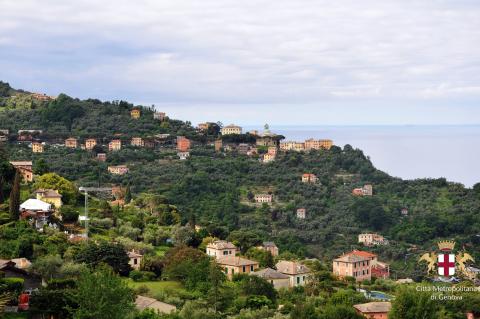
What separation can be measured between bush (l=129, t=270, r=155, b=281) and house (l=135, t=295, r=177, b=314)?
414 cm

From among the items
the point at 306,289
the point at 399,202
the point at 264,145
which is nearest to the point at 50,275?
the point at 306,289

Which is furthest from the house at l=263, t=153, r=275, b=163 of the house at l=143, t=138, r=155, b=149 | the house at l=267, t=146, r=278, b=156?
the house at l=143, t=138, r=155, b=149

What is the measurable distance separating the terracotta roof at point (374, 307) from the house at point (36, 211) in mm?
16086

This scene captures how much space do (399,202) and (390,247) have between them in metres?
15.4

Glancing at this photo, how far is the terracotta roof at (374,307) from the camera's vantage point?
87.9ft

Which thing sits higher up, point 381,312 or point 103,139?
point 103,139

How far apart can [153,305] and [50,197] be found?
53.3 feet

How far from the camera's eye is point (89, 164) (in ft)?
237

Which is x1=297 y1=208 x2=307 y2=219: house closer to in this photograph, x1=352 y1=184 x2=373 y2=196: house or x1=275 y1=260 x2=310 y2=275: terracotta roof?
x1=352 y1=184 x2=373 y2=196: house

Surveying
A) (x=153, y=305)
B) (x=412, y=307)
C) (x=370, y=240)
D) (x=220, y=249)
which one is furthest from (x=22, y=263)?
(x=370, y=240)

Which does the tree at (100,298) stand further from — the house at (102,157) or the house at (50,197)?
the house at (102,157)

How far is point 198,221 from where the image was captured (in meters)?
54.9

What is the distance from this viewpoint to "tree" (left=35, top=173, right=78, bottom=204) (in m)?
41.7

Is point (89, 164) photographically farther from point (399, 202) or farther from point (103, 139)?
point (399, 202)
